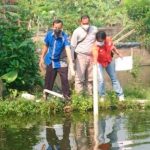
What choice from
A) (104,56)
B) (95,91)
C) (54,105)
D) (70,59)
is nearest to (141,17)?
(104,56)

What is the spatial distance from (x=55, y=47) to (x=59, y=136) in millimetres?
2551

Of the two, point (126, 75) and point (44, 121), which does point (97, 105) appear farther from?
point (126, 75)

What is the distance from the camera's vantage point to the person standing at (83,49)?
10.1 m

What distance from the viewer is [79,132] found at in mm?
8070

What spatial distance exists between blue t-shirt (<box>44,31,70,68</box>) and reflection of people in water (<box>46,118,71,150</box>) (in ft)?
4.86

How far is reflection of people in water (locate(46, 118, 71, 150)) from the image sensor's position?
720 cm

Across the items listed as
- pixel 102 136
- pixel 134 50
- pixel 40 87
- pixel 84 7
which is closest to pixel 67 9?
pixel 84 7

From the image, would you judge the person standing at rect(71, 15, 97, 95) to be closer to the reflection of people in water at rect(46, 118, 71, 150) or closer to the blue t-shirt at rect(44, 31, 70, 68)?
the blue t-shirt at rect(44, 31, 70, 68)

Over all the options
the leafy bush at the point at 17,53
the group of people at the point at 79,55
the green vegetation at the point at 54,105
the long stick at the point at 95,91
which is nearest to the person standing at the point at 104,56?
the group of people at the point at 79,55

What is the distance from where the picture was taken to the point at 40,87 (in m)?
12.0

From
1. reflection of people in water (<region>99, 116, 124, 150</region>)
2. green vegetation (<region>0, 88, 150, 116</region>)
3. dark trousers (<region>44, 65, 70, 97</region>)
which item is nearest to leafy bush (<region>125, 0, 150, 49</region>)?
green vegetation (<region>0, 88, 150, 116</region>)

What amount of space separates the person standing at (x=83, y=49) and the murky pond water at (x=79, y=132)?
1002 millimetres

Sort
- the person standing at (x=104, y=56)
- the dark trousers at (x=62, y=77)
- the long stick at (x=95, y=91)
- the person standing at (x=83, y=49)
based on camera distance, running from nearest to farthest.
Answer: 1. the long stick at (x=95, y=91)
2. the person standing at (x=104, y=56)
3. the dark trousers at (x=62, y=77)
4. the person standing at (x=83, y=49)

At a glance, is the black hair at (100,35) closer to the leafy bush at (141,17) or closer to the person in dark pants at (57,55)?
the person in dark pants at (57,55)
